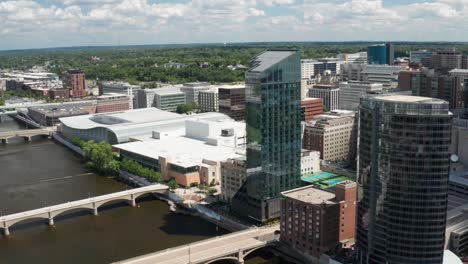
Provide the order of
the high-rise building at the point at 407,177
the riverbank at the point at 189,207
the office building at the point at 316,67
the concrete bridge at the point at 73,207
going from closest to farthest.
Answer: the high-rise building at the point at 407,177, the riverbank at the point at 189,207, the concrete bridge at the point at 73,207, the office building at the point at 316,67

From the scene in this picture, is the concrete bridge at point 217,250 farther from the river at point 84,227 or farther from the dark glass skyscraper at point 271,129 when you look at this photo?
the dark glass skyscraper at point 271,129

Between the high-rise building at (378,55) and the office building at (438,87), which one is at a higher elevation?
the high-rise building at (378,55)

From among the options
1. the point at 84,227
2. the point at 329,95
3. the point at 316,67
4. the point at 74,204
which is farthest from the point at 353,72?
the point at 84,227

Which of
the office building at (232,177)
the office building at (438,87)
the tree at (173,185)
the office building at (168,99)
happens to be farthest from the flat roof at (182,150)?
the office building at (168,99)

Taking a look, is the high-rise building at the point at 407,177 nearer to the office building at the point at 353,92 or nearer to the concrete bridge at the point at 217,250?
the concrete bridge at the point at 217,250

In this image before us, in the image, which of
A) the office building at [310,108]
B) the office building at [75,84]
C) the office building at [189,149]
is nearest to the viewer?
the office building at [189,149]

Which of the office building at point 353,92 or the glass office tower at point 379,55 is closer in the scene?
the office building at point 353,92

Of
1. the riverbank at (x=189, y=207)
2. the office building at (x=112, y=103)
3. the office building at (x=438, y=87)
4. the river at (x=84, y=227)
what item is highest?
the office building at (x=438, y=87)
